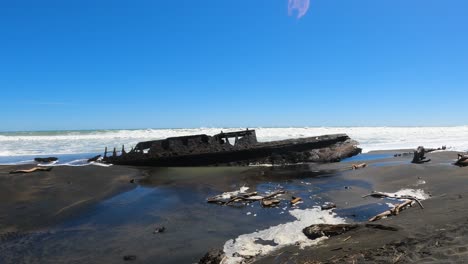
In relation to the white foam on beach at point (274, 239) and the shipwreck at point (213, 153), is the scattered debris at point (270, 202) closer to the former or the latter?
the white foam on beach at point (274, 239)

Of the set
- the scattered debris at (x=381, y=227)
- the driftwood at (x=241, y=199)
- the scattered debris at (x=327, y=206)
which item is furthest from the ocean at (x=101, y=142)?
the scattered debris at (x=381, y=227)

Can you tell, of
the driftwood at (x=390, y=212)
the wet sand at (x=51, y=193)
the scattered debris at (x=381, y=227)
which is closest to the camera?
the scattered debris at (x=381, y=227)

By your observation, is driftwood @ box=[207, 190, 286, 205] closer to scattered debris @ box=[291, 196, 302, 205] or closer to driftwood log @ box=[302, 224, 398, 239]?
scattered debris @ box=[291, 196, 302, 205]

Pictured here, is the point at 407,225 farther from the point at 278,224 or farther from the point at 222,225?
the point at 222,225

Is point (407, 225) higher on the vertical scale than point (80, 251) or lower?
higher

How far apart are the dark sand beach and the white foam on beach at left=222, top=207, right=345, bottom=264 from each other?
22cm

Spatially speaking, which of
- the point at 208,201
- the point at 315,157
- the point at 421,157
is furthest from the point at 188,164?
the point at 421,157

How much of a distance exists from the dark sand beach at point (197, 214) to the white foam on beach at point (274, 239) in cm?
22

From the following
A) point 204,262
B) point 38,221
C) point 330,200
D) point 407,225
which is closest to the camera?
point 204,262

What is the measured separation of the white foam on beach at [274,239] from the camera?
18.0ft

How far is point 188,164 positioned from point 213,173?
108 inches

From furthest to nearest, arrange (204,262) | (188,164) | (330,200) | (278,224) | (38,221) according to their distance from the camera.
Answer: (188,164), (330,200), (38,221), (278,224), (204,262)

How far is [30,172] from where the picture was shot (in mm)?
12406

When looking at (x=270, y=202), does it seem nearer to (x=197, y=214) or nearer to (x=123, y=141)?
(x=197, y=214)
